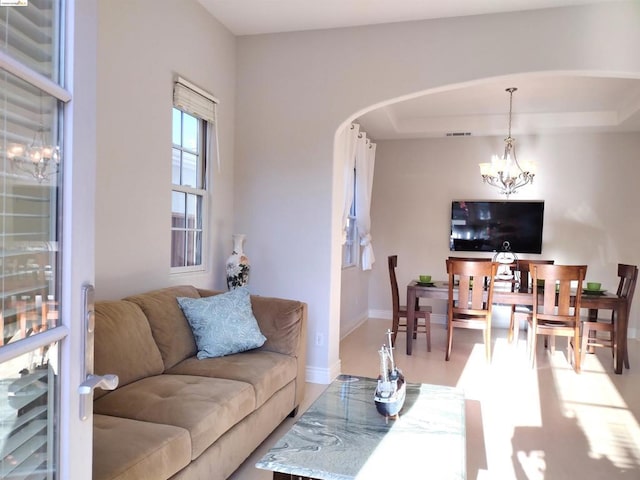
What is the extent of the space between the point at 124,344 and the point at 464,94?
4.44m

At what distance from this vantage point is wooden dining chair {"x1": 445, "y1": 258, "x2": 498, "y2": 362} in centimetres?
459

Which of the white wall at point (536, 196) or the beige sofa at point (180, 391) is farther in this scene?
the white wall at point (536, 196)

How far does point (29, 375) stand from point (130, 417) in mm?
1224

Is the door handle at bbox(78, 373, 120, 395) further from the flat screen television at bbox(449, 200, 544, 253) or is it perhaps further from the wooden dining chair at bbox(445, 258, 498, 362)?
the flat screen television at bbox(449, 200, 544, 253)

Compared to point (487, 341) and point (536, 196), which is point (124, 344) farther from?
point (536, 196)

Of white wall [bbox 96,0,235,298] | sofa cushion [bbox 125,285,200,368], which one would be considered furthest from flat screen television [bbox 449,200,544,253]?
sofa cushion [bbox 125,285,200,368]

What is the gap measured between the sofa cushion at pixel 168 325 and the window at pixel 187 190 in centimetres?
69

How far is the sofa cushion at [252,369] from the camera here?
252 cm

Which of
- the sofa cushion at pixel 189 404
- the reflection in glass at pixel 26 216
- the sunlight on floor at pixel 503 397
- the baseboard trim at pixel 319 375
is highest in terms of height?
the reflection in glass at pixel 26 216

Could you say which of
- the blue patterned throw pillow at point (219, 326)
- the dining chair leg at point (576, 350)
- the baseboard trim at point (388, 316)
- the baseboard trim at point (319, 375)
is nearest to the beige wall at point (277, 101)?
the baseboard trim at point (319, 375)

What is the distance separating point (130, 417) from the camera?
1.97 metres

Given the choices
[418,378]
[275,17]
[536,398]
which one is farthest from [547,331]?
[275,17]

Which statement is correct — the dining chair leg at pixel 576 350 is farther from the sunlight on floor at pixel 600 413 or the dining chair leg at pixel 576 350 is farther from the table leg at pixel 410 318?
the table leg at pixel 410 318

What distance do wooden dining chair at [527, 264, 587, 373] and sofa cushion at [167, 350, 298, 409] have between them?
2812 millimetres
